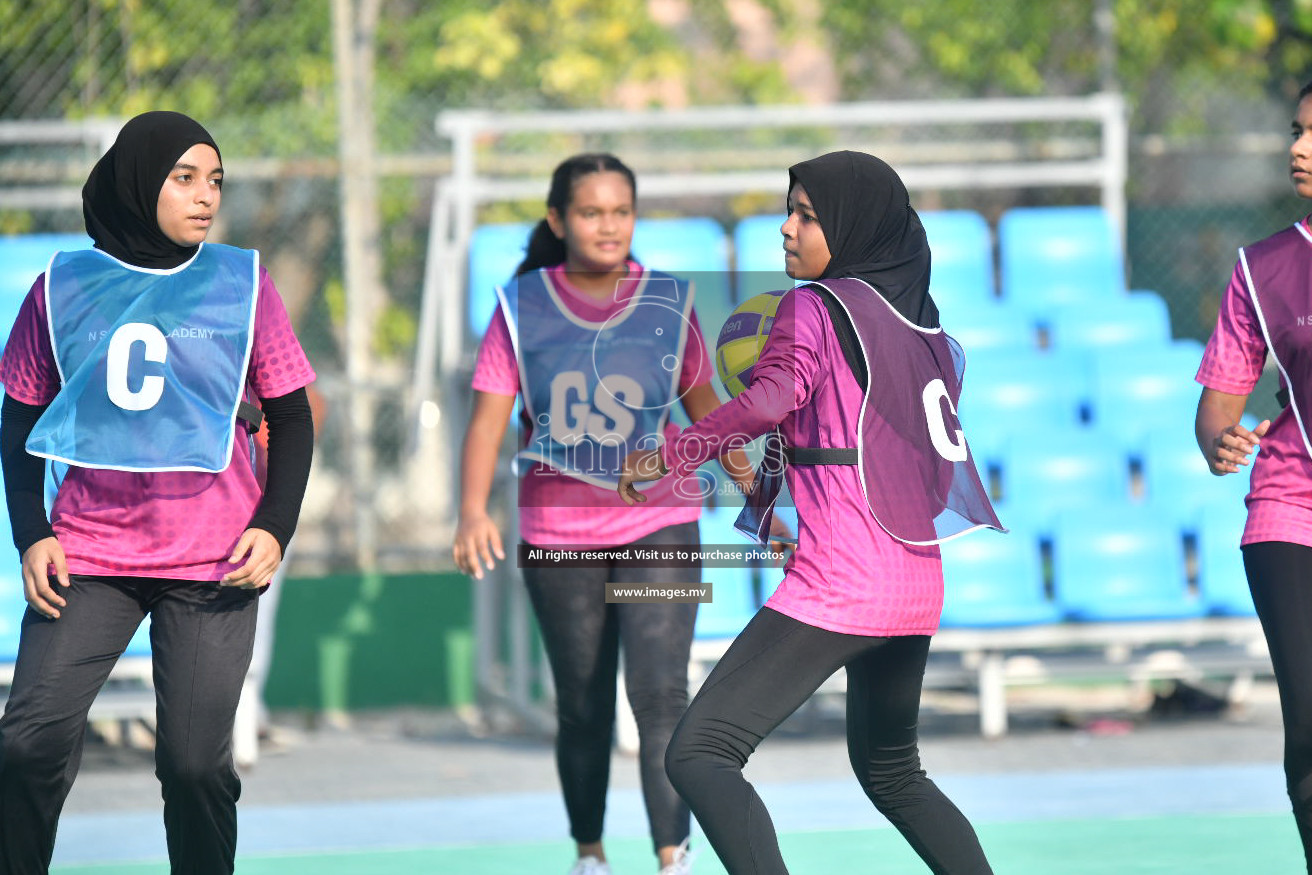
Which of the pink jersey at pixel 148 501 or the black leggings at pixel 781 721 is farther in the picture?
the pink jersey at pixel 148 501

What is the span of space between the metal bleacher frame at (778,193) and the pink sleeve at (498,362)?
293cm

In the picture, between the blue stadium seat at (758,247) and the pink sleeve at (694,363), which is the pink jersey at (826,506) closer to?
the pink sleeve at (694,363)

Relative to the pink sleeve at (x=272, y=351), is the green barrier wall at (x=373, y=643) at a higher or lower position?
lower

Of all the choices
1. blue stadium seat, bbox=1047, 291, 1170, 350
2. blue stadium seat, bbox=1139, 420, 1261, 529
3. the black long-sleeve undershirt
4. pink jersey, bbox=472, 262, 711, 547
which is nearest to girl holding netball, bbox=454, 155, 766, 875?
pink jersey, bbox=472, 262, 711, 547

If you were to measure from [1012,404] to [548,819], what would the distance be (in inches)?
135

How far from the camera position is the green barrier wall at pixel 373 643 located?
862cm

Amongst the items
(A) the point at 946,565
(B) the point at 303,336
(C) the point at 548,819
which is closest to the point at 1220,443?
(C) the point at 548,819

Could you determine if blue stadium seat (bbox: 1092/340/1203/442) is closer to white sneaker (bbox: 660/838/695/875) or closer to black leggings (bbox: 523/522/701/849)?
black leggings (bbox: 523/522/701/849)

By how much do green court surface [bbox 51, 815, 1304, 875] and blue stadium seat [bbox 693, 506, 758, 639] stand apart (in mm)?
1809

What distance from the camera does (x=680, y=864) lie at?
4.68 m

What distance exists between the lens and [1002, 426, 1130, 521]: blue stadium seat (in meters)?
8.02

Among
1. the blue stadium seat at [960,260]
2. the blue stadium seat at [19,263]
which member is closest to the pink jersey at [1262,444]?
the blue stadium seat at [960,260]

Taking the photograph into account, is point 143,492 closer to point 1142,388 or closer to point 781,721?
point 781,721

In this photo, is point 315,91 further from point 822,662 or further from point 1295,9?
point 822,662
